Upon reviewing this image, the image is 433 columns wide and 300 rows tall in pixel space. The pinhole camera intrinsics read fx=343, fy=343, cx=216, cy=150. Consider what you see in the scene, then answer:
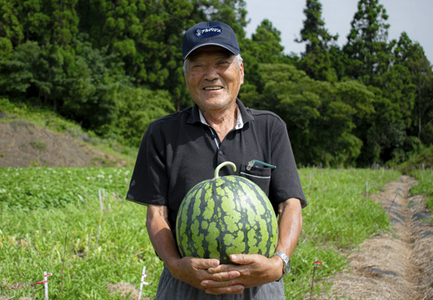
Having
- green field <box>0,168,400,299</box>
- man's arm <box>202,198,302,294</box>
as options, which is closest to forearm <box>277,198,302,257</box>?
man's arm <box>202,198,302,294</box>

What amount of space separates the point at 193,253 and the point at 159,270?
2.57 meters

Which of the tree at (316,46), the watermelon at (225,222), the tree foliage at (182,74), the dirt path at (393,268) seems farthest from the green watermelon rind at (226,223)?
the tree at (316,46)

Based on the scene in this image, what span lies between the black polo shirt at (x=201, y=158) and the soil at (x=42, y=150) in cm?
1806

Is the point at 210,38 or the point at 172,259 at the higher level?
the point at 210,38

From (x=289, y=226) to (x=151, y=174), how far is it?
83 centimetres

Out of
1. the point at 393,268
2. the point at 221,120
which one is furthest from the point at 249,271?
the point at 393,268

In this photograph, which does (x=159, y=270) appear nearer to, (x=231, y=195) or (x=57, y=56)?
(x=231, y=195)

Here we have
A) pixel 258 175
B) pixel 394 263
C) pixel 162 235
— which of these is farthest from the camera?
pixel 394 263

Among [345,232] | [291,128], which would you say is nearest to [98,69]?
[291,128]

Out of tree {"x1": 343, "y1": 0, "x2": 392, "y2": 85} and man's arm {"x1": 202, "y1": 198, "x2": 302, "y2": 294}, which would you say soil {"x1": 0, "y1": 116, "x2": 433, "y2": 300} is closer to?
man's arm {"x1": 202, "y1": 198, "x2": 302, "y2": 294}

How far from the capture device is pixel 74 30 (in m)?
26.7

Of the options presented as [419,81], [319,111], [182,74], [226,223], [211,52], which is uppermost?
[419,81]

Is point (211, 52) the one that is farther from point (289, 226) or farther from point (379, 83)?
point (379, 83)

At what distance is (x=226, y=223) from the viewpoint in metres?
1.58
